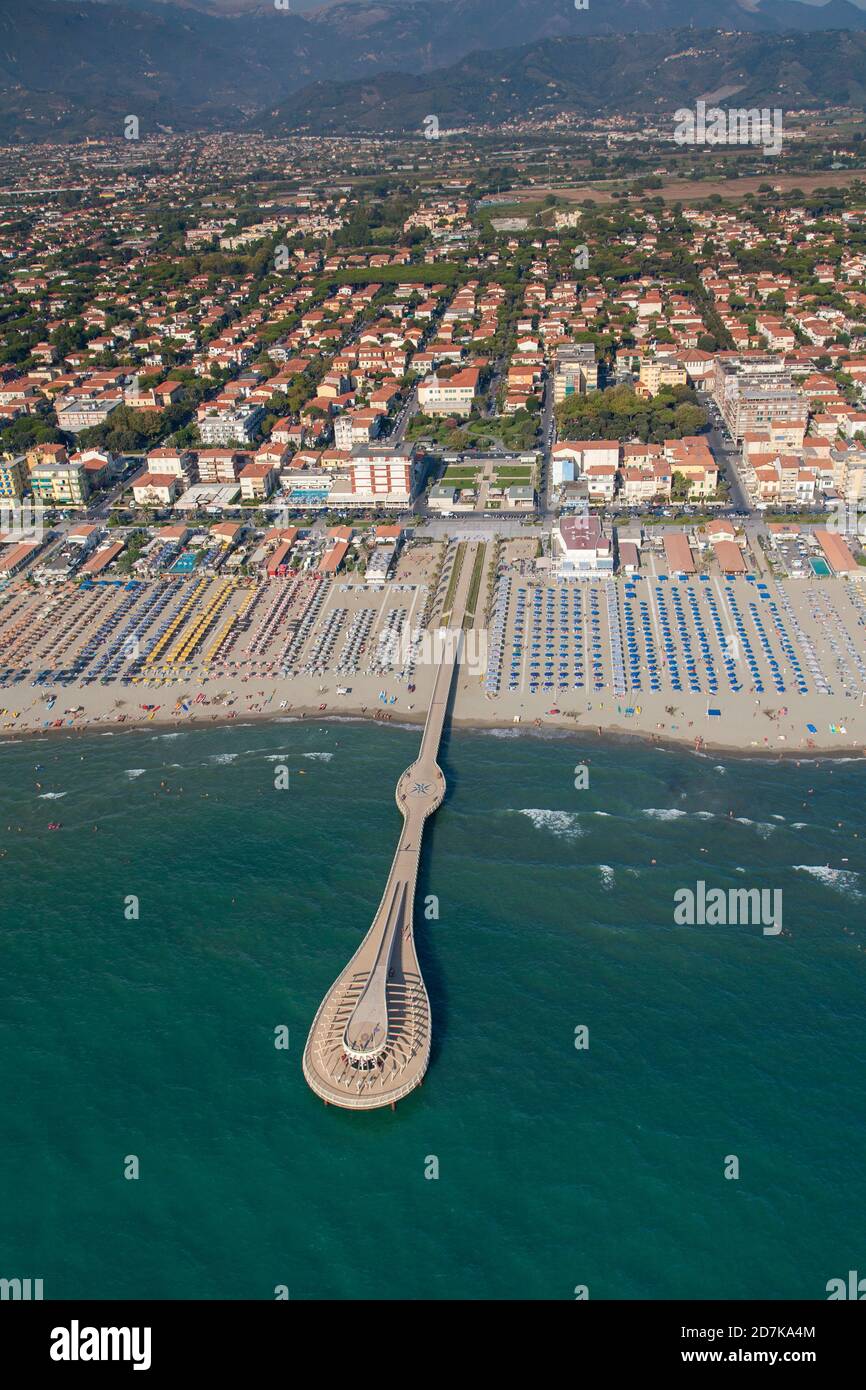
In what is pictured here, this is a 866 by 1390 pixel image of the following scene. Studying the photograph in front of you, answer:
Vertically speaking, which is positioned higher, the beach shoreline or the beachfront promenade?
the beach shoreline

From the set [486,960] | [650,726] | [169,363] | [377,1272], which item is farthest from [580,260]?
[377,1272]

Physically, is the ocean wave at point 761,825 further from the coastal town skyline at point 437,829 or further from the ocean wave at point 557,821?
the ocean wave at point 557,821

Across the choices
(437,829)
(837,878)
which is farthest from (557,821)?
(837,878)

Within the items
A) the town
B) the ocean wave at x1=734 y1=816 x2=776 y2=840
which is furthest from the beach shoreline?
the ocean wave at x1=734 y1=816 x2=776 y2=840

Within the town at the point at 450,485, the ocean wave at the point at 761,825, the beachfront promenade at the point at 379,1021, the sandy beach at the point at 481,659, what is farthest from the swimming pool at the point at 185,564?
the ocean wave at the point at 761,825

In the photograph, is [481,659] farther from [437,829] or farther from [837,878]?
[837,878]

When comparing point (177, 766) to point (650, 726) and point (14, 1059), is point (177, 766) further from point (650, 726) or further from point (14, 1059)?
point (650, 726)

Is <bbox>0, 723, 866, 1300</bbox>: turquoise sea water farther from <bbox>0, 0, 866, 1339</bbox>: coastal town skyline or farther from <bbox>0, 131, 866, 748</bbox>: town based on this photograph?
<bbox>0, 131, 866, 748</bbox>: town
